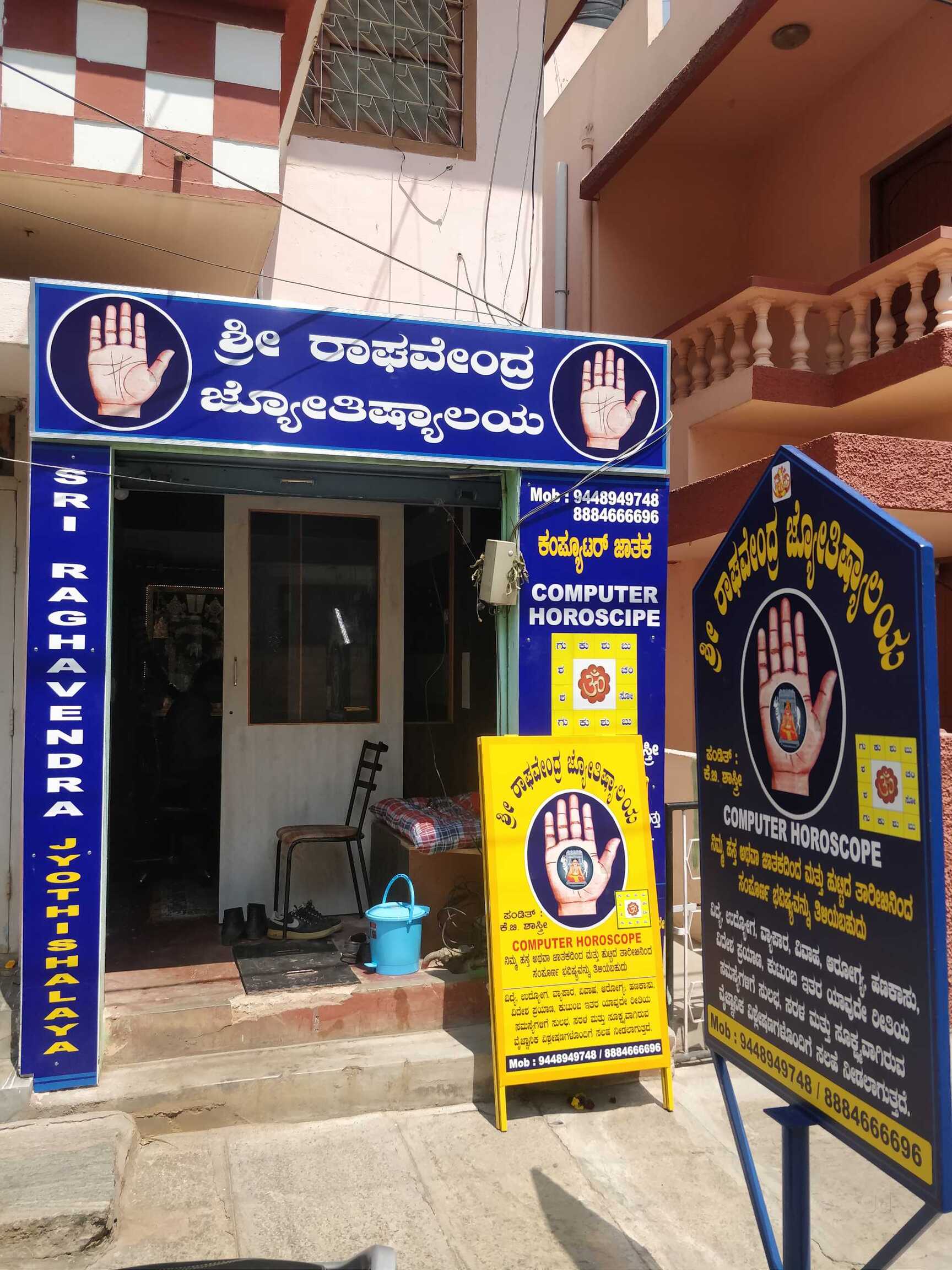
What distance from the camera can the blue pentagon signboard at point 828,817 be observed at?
2.11 m

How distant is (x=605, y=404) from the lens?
5.39 m

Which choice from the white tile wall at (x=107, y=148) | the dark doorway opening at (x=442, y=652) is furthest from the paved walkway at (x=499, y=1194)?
the white tile wall at (x=107, y=148)

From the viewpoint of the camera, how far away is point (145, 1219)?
149 inches

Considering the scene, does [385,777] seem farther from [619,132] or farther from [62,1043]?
[619,132]

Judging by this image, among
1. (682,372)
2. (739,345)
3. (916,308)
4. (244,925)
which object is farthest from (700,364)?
(244,925)

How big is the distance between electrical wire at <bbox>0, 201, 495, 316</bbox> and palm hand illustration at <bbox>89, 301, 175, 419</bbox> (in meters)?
1.12

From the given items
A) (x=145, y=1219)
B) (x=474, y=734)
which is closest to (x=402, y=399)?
(x=474, y=734)

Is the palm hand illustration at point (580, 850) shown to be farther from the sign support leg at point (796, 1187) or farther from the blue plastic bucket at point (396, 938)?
the sign support leg at point (796, 1187)

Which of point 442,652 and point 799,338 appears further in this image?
point 799,338

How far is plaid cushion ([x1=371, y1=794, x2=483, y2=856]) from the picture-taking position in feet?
19.4

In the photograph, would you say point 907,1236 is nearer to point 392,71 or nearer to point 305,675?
point 305,675

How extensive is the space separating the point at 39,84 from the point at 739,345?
5.15 m

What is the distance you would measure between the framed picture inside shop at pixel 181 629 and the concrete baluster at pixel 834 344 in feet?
17.0

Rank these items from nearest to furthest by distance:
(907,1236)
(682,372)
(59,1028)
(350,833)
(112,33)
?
1. (907,1236)
2. (59,1028)
3. (112,33)
4. (350,833)
5. (682,372)
